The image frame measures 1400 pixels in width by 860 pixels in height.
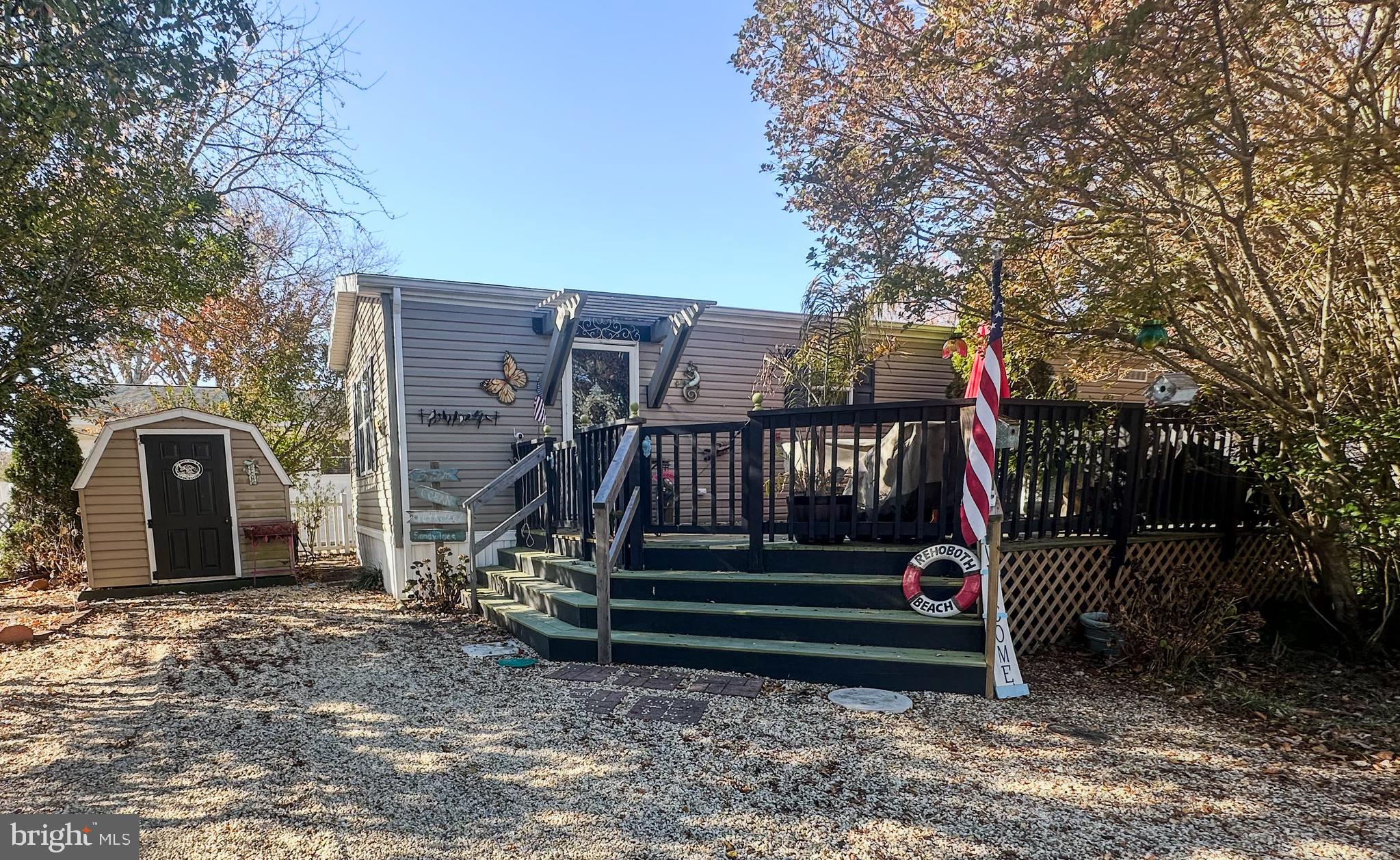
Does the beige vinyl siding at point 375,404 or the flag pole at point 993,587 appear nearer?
the flag pole at point 993,587

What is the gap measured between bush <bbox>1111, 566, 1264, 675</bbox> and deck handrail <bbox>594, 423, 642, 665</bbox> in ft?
11.2

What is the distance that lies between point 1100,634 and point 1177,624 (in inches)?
17.2

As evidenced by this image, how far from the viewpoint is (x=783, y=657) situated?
13.5 feet

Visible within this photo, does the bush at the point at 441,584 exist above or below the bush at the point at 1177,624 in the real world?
below

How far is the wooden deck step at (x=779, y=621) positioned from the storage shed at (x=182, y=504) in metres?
5.22

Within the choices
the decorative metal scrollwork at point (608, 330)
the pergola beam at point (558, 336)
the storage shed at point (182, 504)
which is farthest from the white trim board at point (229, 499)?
the decorative metal scrollwork at point (608, 330)

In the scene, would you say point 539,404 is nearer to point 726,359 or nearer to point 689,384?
point 689,384

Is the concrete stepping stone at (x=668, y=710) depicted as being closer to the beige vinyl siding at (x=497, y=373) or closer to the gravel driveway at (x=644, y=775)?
the gravel driveway at (x=644, y=775)

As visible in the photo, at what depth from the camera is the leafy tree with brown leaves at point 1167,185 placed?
3494 mm

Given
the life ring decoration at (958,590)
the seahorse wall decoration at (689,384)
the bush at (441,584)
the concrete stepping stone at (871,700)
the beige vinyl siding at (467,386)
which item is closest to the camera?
the concrete stepping stone at (871,700)

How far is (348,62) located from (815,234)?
4167 mm

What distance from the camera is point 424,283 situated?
695 centimetres

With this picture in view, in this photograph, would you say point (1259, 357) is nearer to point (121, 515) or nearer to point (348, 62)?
point (348, 62)

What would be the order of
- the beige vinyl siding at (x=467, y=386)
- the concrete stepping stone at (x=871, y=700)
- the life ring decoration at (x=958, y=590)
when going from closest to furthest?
Result: the concrete stepping stone at (x=871, y=700), the life ring decoration at (x=958, y=590), the beige vinyl siding at (x=467, y=386)
